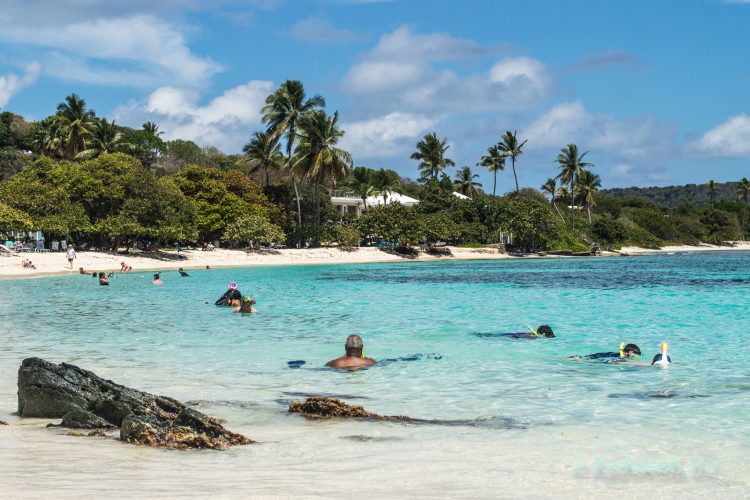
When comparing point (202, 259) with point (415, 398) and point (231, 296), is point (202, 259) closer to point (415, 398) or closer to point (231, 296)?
point (231, 296)

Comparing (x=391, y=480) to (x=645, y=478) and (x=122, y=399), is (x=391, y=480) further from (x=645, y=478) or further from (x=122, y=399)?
(x=122, y=399)

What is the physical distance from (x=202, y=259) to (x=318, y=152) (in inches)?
614

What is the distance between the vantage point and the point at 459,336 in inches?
661

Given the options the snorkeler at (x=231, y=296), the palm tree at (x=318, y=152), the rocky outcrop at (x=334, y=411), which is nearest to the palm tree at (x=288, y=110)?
the palm tree at (x=318, y=152)

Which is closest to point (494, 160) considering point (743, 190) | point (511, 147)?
point (511, 147)

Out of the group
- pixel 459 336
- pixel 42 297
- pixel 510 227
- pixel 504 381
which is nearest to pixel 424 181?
pixel 510 227

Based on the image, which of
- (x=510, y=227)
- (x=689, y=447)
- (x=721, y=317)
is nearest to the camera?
(x=689, y=447)

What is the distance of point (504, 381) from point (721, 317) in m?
12.7

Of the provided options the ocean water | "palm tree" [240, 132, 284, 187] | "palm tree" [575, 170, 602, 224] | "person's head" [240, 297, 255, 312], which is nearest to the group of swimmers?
the ocean water

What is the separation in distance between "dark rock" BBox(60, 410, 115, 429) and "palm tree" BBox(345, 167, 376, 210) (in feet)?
258

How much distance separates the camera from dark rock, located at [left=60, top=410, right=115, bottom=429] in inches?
289

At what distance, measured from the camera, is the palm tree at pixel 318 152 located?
6519 cm

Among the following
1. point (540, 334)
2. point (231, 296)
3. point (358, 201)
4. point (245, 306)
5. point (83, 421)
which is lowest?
point (540, 334)

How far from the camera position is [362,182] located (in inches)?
3460
